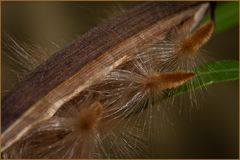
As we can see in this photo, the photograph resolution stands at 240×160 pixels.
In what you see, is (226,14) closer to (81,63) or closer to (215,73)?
(215,73)

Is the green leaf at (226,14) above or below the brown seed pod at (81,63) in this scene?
above

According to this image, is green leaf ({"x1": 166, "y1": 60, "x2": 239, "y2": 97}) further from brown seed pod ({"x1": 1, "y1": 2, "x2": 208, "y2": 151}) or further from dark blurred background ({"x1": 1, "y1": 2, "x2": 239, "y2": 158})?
dark blurred background ({"x1": 1, "y1": 2, "x2": 239, "y2": 158})

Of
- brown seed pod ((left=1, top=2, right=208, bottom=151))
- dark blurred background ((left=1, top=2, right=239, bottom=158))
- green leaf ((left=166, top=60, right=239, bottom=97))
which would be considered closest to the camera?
brown seed pod ((left=1, top=2, right=208, bottom=151))

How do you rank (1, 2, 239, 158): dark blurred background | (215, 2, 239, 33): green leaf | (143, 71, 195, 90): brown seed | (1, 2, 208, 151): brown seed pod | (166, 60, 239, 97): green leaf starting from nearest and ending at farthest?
(1, 2, 208, 151): brown seed pod → (143, 71, 195, 90): brown seed → (166, 60, 239, 97): green leaf → (215, 2, 239, 33): green leaf → (1, 2, 239, 158): dark blurred background

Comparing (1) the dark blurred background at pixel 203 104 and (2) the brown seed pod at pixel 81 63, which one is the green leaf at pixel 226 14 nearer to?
(2) the brown seed pod at pixel 81 63

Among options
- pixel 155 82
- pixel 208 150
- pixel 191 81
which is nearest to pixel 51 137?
pixel 155 82

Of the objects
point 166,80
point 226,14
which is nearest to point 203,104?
point 226,14

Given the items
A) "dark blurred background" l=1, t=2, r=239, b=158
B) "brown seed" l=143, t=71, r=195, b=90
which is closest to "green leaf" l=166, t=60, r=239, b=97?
"brown seed" l=143, t=71, r=195, b=90

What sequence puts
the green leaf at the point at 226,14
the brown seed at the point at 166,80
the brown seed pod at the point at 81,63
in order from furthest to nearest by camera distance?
the green leaf at the point at 226,14
the brown seed at the point at 166,80
the brown seed pod at the point at 81,63

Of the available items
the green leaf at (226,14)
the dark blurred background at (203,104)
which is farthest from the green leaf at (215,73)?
the dark blurred background at (203,104)
